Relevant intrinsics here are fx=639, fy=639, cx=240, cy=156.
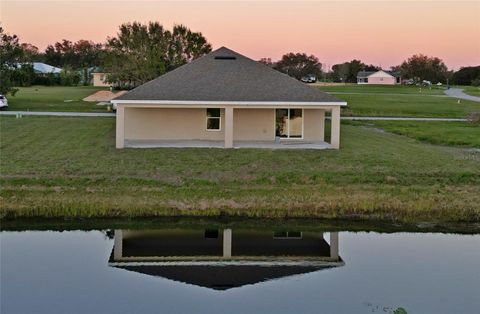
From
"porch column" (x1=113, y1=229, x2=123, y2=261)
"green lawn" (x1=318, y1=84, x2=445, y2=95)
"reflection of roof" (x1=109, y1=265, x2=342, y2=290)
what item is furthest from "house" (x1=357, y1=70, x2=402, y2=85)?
"reflection of roof" (x1=109, y1=265, x2=342, y2=290)

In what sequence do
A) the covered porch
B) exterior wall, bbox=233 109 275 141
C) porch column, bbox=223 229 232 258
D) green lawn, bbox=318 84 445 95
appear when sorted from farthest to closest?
green lawn, bbox=318 84 445 95, exterior wall, bbox=233 109 275 141, the covered porch, porch column, bbox=223 229 232 258

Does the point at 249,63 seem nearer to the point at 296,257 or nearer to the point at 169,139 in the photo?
the point at 169,139

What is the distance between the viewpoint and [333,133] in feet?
89.5

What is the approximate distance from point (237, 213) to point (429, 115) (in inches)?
1376

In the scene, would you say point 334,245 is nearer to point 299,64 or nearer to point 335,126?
point 335,126

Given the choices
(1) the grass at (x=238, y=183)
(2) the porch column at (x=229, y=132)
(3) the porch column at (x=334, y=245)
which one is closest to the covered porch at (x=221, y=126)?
(2) the porch column at (x=229, y=132)

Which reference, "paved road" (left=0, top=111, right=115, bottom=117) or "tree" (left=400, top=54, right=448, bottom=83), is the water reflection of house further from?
"tree" (left=400, top=54, right=448, bottom=83)

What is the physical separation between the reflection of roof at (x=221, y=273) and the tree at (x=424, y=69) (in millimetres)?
110106

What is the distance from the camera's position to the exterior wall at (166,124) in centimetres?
2897

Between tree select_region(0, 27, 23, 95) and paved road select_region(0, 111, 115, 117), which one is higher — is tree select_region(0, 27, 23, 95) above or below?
above

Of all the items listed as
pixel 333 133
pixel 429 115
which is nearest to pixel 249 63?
pixel 333 133

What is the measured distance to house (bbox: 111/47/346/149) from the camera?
27.0 metres

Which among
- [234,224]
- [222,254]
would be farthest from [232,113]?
[222,254]

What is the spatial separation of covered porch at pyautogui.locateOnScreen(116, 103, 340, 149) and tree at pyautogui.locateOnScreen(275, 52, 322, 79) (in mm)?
98427
